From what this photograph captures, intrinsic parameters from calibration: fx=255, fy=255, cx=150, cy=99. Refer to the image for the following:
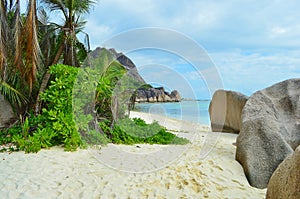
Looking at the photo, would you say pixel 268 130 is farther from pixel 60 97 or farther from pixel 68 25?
pixel 68 25

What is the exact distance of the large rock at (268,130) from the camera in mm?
4391

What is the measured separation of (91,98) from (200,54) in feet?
10.5

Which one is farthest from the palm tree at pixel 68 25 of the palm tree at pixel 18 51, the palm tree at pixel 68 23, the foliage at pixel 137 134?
the foliage at pixel 137 134

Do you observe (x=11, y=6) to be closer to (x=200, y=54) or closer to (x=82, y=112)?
(x=82, y=112)

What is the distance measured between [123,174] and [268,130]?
2.72 m

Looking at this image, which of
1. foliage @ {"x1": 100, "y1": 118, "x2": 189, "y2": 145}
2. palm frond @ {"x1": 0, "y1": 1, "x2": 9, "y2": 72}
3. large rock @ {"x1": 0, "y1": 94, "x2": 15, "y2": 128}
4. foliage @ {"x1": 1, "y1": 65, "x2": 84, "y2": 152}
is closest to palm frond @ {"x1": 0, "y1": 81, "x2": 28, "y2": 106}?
large rock @ {"x1": 0, "y1": 94, "x2": 15, "y2": 128}

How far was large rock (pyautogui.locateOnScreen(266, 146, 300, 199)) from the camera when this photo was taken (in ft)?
8.18

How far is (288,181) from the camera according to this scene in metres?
2.64

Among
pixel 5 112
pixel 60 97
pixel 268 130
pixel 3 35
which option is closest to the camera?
pixel 268 130

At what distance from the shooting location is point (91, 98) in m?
7.03

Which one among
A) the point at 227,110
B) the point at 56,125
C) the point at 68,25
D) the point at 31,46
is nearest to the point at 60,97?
the point at 56,125

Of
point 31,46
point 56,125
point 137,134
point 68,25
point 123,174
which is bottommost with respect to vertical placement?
point 123,174

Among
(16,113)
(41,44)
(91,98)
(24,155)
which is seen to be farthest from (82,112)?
(41,44)

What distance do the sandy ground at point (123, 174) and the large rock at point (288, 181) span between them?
2.59ft
